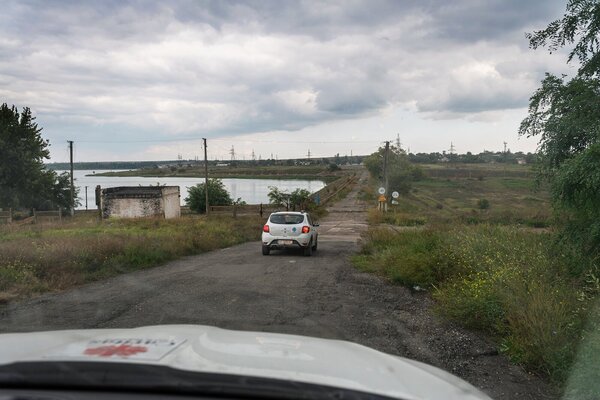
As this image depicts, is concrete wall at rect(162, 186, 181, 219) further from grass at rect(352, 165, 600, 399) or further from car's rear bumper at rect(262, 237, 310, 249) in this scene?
grass at rect(352, 165, 600, 399)

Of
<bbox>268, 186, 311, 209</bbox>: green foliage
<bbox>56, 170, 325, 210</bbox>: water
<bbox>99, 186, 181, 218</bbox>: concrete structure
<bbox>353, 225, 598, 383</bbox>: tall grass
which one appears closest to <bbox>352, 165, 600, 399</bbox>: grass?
<bbox>353, 225, 598, 383</bbox>: tall grass

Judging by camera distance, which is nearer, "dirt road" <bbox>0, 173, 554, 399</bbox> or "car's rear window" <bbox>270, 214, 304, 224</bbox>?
"dirt road" <bbox>0, 173, 554, 399</bbox>

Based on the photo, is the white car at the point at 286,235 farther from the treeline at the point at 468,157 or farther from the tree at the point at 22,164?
the treeline at the point at 468,157

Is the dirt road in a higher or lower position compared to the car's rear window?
lower

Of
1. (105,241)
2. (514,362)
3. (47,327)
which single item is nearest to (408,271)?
(514,362)

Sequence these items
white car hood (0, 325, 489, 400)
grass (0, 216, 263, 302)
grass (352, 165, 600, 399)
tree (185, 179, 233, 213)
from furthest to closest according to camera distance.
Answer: tree (185, 179, 233, 213) → grass (0, 216, 263, 302) → grass (352, 165, 600, 399) → white car hood (0, 325, 489, 400)

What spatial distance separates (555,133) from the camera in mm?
9211

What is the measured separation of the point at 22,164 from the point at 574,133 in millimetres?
58700

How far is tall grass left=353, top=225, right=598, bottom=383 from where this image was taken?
539 centimetres

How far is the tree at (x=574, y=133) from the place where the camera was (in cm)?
723

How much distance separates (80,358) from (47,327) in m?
5.53

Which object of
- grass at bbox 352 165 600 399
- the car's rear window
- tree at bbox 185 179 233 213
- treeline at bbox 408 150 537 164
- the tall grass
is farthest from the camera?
treeline at bbox 408 150 537 164

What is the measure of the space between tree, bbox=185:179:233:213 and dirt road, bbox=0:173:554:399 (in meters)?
41.9

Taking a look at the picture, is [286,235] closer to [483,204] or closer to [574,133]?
[574,133]
